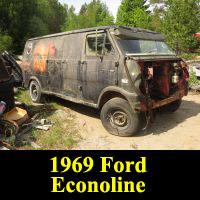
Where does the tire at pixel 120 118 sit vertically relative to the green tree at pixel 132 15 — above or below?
below

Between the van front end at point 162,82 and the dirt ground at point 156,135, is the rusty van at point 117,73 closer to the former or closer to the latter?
the van front end at point 162,82

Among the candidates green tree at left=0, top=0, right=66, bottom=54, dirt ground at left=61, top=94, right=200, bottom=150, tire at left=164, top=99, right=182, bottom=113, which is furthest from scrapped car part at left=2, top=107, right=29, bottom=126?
green tree at left=0, top=0, right=66, bottom=54

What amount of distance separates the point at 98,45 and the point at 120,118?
5.79 feet

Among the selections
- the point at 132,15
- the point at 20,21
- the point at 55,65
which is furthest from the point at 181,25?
the point at 20,21

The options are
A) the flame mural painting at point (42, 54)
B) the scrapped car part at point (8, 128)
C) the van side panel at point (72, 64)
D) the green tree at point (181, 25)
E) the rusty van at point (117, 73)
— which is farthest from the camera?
the green tree at point (181, 25)

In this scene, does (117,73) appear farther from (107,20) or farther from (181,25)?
(107,20)

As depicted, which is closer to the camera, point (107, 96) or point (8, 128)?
point (8, 128)

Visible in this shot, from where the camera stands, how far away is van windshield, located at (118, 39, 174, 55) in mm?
5196

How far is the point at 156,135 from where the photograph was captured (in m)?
5.34

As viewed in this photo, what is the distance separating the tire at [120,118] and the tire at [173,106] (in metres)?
1.98

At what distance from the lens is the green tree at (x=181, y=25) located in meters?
15.3

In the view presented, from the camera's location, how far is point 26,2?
29.1m

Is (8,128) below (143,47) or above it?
below

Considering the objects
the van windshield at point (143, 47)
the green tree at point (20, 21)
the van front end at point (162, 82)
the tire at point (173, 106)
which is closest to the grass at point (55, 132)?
the van front end at point (162, 82)
